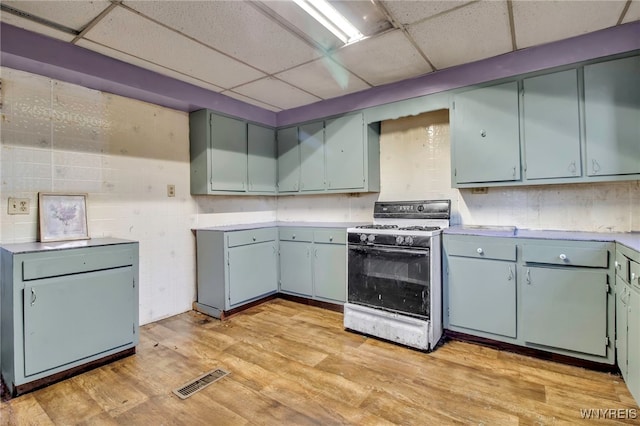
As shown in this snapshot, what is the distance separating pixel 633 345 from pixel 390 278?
5.04 ft

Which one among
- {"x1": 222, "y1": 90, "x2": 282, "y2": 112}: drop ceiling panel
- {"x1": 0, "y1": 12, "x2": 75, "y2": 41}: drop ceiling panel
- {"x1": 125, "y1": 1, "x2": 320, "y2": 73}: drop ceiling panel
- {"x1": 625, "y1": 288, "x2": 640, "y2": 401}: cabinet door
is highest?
{"x1": 222, "y1": 90, "x2": 282, "y2": 112}: drop ceiling panel

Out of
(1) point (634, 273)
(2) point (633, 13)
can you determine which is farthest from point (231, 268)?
(2) point (633, 13)

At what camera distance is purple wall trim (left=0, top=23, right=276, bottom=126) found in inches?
85.9

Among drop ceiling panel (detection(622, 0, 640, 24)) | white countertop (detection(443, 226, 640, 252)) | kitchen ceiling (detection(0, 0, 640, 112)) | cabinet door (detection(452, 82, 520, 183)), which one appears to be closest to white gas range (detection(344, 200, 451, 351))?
white countertop (detection(443, 226, 640, 252))

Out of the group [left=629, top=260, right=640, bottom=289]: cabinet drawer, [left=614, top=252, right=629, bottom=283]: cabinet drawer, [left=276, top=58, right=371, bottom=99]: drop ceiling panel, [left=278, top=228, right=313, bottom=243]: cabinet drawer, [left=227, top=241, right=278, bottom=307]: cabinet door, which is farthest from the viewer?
[left=278, top=228, right=313, bottom=243]: cabinet drawer

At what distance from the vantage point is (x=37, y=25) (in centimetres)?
212

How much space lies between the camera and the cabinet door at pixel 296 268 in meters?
3.67

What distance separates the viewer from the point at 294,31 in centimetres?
226

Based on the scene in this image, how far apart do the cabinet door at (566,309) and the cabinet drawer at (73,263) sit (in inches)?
122

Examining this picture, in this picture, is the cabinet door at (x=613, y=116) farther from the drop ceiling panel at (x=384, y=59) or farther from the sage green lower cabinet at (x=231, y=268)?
the sage green lower cabinet at (x=231, y=268)

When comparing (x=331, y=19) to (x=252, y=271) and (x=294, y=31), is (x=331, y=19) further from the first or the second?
(x=252, y=271)

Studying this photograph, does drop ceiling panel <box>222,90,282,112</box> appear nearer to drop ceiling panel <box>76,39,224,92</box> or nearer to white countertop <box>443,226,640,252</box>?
drop ceiling panel <box>76,39,224,92</box>

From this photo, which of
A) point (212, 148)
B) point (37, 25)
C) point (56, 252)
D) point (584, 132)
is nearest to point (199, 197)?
point (212, 148)

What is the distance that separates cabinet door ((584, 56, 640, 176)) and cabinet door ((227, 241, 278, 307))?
10.2ft
